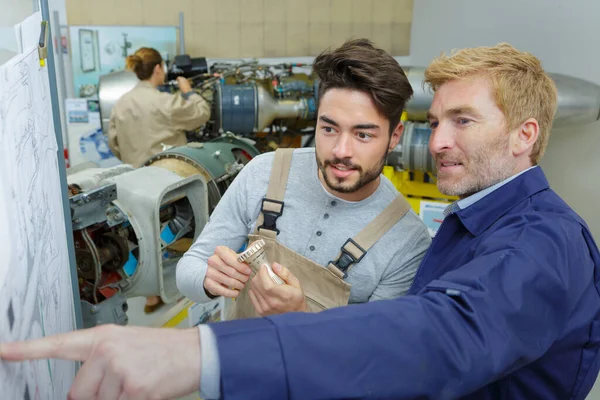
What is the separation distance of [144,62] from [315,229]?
3.01 m

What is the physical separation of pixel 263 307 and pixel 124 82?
12.0ft

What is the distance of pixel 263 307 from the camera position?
128 cm

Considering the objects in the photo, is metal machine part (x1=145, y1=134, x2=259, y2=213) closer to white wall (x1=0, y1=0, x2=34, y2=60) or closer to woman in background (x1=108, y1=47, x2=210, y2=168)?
woman in background (x1=108, y1=47, x2=210, y2=168)

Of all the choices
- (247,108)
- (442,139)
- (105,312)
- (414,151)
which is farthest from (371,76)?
(247,108)

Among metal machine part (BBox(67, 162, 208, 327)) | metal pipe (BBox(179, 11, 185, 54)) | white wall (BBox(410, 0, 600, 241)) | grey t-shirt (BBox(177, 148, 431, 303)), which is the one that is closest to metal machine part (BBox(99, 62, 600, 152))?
metal pipe (BBox(179, 11, 185, 54))

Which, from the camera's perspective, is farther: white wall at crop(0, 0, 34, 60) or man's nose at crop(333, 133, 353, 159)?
man's nose at crop(333, 133, 353, 159)

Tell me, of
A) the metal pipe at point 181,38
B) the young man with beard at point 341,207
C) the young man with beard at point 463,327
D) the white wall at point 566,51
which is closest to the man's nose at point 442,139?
the young man with beard at point 463,327

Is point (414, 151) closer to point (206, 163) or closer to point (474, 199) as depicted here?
point (206, 163)

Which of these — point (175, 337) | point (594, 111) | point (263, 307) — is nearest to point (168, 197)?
point (263, 307)

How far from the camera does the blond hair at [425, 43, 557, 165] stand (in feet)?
4.00

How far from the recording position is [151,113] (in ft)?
13.3

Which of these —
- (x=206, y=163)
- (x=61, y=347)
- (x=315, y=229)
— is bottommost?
(x=206, y=163)

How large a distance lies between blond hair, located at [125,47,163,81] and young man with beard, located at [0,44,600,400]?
10.8ft

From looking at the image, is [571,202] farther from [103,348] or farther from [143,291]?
[103,348]
